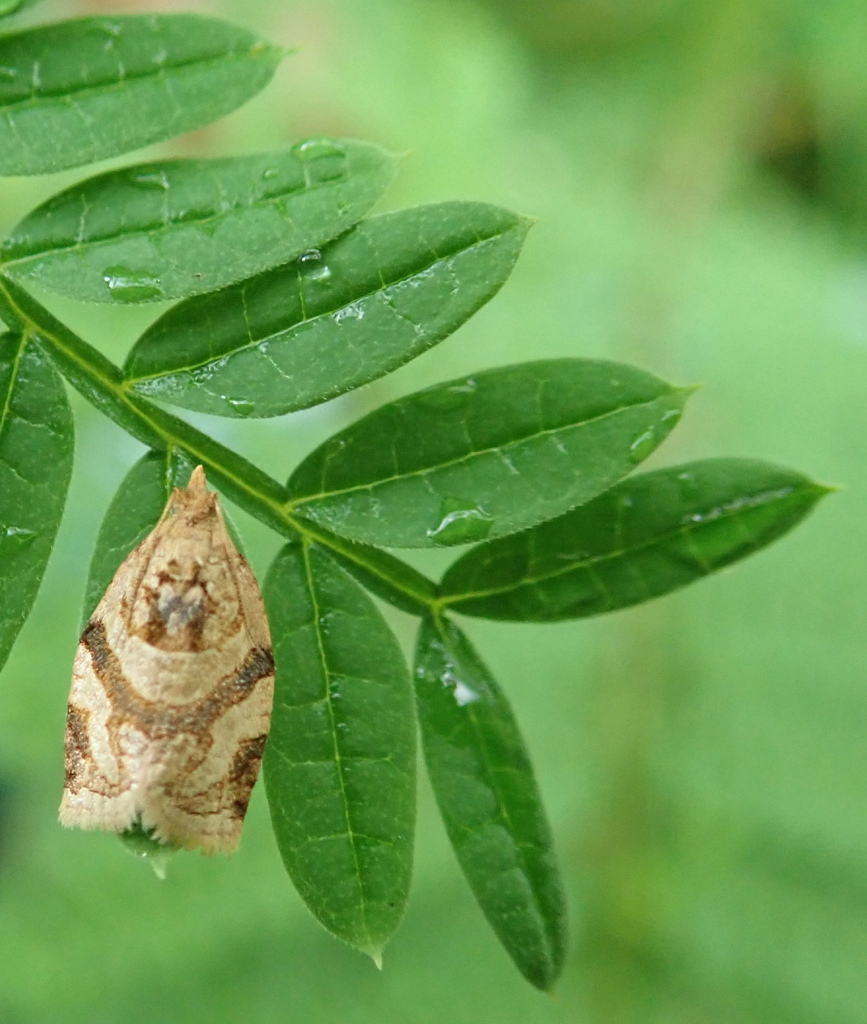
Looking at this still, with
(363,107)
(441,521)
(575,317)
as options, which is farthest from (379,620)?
(363,107)

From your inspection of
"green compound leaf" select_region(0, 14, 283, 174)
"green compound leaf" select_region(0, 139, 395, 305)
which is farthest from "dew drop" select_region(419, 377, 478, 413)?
"green compound leaf" select_region(0, 14, 283, 174)

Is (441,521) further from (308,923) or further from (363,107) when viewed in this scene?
(363,107)

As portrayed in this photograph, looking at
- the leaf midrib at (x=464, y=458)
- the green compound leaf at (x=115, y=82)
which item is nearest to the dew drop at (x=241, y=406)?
the leaf midrib at (x=464, y=458)

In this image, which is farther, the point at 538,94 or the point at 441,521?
the point at 538,94

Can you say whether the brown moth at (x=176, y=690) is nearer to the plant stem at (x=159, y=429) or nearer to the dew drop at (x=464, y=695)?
the plant stem at (x=159, y=429)

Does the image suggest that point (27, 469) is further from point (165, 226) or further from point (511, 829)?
point (511, 829)
